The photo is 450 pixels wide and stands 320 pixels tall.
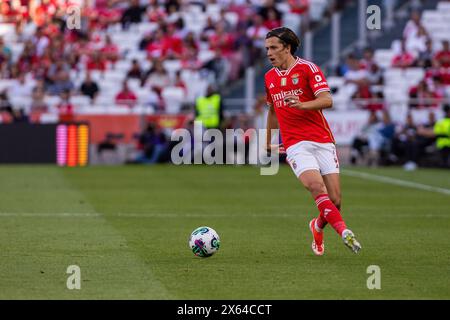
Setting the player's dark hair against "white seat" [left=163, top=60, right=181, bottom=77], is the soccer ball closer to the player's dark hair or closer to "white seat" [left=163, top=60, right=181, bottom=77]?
the player's dark hair

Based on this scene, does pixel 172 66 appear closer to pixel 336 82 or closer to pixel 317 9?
pixel 317 9

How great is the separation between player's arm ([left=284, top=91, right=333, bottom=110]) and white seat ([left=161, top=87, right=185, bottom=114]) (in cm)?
2043

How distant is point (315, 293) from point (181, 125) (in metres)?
21.8

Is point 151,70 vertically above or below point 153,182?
above

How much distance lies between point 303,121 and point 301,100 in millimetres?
200

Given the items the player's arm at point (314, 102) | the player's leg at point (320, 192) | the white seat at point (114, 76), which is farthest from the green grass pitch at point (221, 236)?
the white seat at point (114, 76)

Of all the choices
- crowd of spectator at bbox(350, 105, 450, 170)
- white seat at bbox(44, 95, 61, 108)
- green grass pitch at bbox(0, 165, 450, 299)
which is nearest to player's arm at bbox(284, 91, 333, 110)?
green grass pitch at bbox(0, 165, 450, 299)

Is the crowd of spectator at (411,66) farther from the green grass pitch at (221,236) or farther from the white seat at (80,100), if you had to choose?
the white seat at (80,100)

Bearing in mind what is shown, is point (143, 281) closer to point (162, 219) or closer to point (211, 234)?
point (211, 234)

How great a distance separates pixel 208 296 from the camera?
870 cm

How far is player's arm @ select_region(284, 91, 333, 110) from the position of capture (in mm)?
10617

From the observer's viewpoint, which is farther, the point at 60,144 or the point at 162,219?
the point at 60,144
